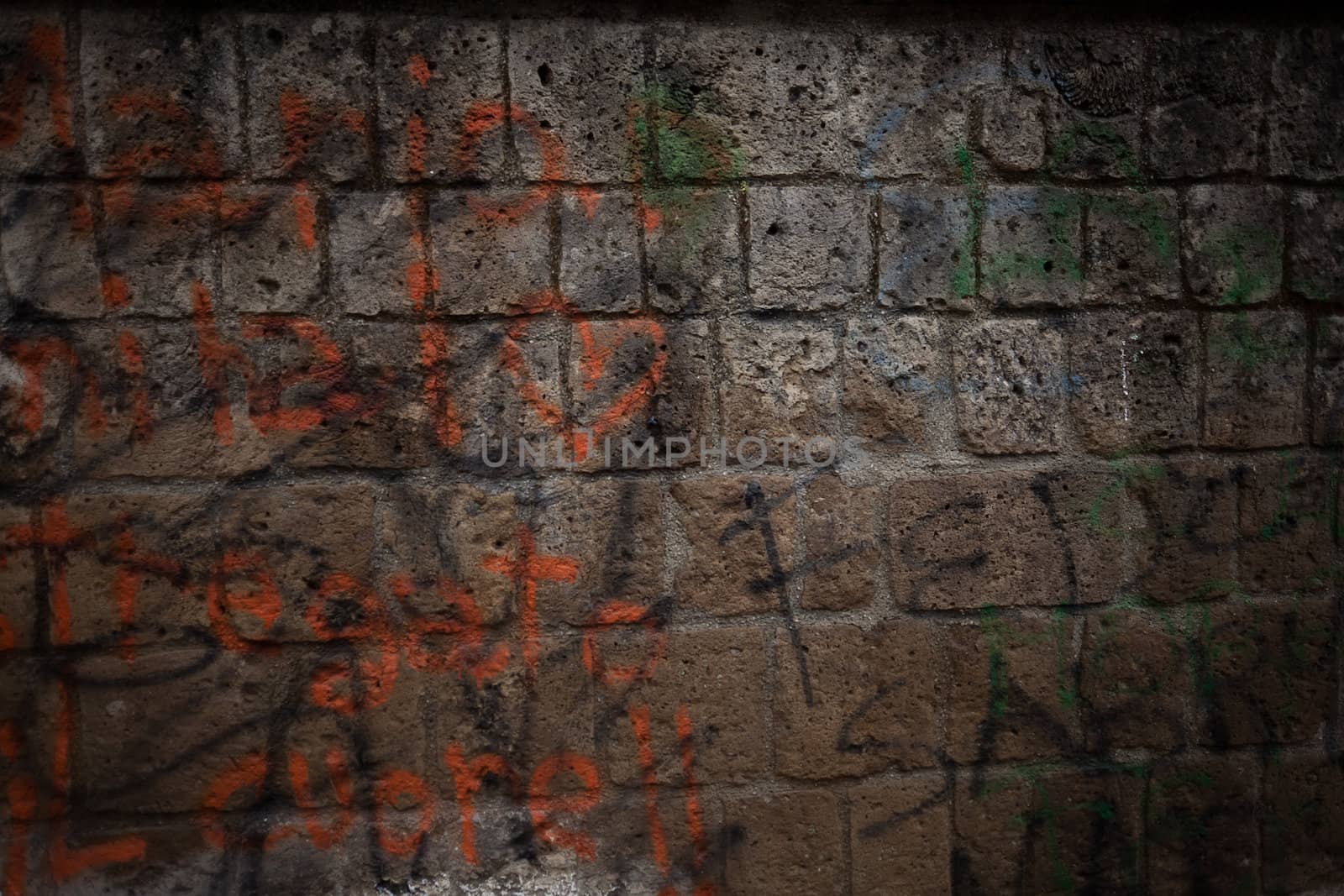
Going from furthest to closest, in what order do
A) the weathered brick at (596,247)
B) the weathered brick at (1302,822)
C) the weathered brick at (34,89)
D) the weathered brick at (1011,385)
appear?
1. the weathered brick at (1302,822)
2. the weathered brick at (1011,385)
3. the weathered brick at (596,247)
4. the weathered brick at (34,89)

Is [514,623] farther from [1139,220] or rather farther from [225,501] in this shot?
[1139,220]

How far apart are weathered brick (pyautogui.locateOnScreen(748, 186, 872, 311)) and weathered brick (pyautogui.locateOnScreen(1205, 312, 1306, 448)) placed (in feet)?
3.21

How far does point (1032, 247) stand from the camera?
230 cm

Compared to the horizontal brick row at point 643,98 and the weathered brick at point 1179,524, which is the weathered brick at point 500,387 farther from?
the weathered brick at point 1179,524

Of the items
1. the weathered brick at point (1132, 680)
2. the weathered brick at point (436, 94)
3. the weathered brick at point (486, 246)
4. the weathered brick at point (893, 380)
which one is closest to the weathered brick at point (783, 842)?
the weathered brick at point (1132, 680)

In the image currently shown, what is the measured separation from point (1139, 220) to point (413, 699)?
2249mm

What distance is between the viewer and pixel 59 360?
2.14 m

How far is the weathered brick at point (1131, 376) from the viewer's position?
233 cm

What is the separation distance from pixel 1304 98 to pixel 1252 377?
0.75m

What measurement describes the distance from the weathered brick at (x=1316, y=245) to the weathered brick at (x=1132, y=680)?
38.5 inches

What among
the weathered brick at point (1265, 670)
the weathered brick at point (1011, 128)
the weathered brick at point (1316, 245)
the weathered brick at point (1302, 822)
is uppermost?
the weathered brick at point (1011, 128)

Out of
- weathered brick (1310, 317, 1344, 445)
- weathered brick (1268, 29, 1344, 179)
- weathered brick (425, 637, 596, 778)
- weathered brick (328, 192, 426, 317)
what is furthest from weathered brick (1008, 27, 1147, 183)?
weathered brick (425, 637, 596, 778)

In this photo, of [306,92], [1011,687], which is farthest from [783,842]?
[306,92]

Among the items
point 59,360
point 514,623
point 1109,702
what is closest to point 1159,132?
point 1109,702
